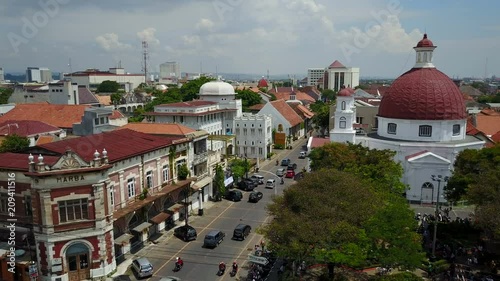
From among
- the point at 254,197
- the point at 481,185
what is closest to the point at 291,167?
the point at 254,197

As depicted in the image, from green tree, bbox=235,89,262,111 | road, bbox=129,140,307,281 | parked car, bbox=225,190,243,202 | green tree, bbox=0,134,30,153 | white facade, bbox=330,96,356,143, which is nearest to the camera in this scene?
road, bbox=129,140,307,281

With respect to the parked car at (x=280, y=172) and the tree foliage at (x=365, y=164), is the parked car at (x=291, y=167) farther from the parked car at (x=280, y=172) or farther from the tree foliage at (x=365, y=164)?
the tree foliage at (x=365, y=164)

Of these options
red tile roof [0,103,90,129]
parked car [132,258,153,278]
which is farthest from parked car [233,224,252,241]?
red tile roof [0,103,90,129]

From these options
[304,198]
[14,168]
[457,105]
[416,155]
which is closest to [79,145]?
[14,168]

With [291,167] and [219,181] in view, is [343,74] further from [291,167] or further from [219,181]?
[219,181]

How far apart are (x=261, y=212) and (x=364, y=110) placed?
38.0 meters

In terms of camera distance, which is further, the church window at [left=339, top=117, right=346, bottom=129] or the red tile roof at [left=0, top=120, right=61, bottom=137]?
the church window at [left=339, top=117, right=346, bottom=129]

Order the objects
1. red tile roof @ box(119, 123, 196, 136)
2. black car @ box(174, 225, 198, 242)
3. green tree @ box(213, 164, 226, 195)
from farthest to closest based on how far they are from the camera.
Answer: green tree @ box(213, 164, 226, 195) < red tile roof @ box(119, 123, 196, 136) < black car @ box(174, 225, 198, 242)

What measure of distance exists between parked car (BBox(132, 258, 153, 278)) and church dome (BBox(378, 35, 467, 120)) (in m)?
34.6

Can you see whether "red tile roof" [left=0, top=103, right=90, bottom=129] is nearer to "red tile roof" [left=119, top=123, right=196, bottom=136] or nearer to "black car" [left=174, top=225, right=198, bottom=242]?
"red tile roof" [left=119, top=123, right=196, bottom=136]

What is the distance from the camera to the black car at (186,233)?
34406 mm

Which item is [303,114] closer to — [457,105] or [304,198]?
[457,105]

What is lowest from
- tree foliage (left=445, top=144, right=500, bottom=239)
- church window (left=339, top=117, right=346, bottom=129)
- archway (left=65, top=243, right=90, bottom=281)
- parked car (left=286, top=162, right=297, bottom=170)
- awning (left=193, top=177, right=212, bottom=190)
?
parked car (left=286, top=162, right=297, bottom=170)

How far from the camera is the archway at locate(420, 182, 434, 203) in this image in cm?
4569
